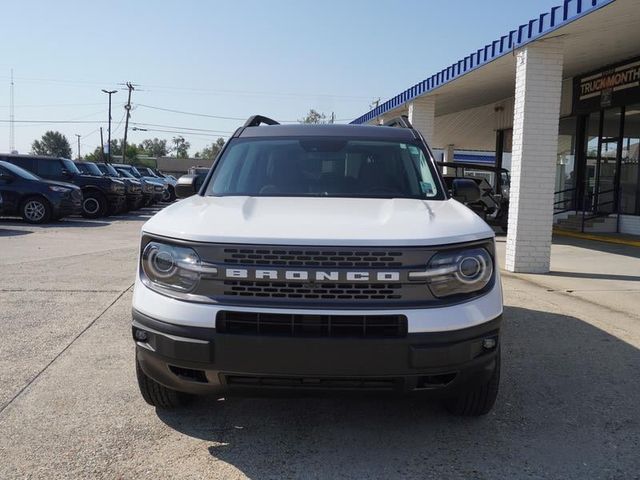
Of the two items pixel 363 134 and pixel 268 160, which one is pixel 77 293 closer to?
pixel 268 160

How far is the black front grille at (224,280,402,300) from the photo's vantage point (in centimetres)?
284

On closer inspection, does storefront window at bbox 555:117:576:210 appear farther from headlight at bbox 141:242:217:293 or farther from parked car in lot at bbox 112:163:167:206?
headlight at bbox 141:242:217:293

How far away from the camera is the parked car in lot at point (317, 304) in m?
2.78

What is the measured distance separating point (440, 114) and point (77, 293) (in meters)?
18.0

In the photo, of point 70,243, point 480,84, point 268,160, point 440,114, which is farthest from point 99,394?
point 440,114

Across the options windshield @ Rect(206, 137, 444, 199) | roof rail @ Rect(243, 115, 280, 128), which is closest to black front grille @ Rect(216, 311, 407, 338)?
windshield @ Rect(206, 137, 444, 199)

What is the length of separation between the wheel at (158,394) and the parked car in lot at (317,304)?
25cm

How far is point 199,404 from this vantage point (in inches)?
147

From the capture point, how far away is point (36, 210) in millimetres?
15586

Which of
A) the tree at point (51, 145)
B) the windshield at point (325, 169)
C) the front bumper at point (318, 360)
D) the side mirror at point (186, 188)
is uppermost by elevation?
the tree at point (51, 145)

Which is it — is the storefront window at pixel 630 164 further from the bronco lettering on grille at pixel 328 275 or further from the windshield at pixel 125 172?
the windshield at pixel 125 172

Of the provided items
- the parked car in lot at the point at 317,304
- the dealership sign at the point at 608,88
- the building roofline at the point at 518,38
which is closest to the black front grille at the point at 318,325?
the parked car in lot at the point at 317,304

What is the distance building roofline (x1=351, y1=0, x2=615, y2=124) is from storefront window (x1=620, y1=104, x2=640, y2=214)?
16.9 feet

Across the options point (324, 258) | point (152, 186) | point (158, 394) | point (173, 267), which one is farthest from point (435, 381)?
point (152, 186)
